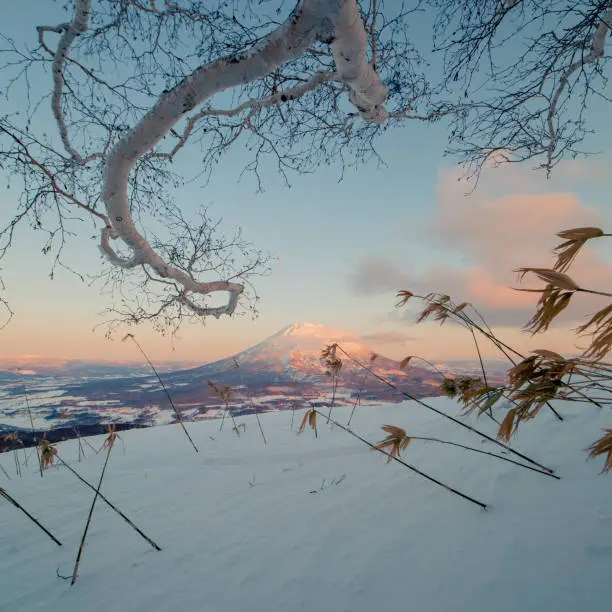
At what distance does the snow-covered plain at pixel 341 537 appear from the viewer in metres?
0.98

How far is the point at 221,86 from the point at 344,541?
107 inches

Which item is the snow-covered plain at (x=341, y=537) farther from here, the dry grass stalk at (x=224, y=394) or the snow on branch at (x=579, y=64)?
the snow on branch at (x=579, y=64)

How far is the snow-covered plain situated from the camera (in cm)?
98

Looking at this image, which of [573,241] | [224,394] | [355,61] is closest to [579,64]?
[355,61]

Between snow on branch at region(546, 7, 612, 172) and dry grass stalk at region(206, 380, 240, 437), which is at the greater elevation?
snow on branch at region(546, 7, 612, 172)

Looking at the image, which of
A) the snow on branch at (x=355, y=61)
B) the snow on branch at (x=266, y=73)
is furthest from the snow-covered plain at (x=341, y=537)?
the snow on branch at (x=355, y=61)

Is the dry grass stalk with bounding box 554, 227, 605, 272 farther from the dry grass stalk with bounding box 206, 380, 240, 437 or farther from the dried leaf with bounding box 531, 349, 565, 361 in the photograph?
the dry grass stalk with bounding box 206, 380, 240, 437

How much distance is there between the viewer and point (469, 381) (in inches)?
77.4

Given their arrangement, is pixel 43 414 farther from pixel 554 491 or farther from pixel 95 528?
pixel 554 491

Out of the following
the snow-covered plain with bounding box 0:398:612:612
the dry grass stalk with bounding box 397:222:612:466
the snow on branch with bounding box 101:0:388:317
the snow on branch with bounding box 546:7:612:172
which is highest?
the snow on branch with bounding box 546:7:612:172

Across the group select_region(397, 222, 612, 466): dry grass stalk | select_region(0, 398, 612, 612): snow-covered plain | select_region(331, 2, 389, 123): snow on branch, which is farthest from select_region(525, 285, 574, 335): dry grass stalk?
select_region(331, 2, 389, 123): snow on branch

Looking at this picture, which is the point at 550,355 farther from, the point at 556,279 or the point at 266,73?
the point at 266,73

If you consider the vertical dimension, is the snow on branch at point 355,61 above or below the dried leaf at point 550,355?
above

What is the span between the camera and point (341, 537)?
1.33m
